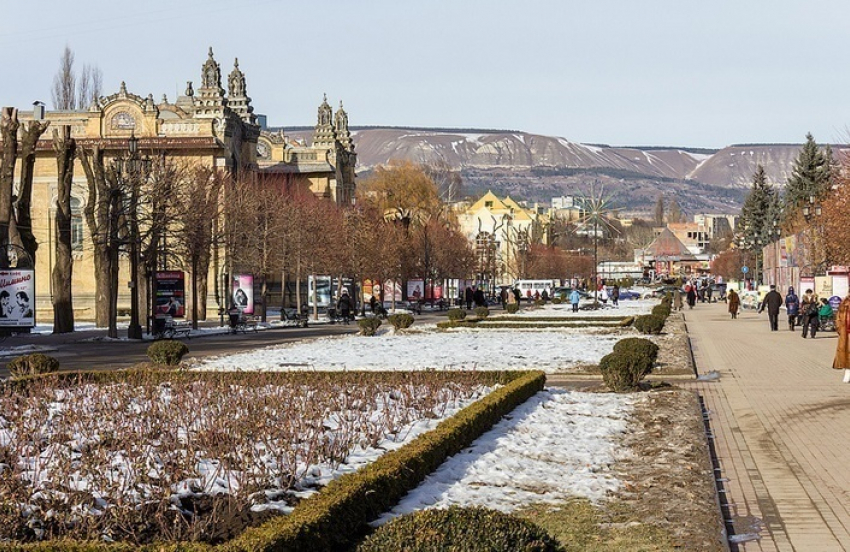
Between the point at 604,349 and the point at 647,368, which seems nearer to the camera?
the point at 647,368

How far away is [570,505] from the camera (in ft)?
40.2

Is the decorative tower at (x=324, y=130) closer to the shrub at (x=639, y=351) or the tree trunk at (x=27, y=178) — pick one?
the tree trunk at (x=27, y=178)

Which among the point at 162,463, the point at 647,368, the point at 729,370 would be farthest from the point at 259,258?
the point at 162,463

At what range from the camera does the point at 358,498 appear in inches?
418

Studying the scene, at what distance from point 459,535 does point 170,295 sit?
45842 millimetres

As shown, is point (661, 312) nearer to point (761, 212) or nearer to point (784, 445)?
point (784, 445)

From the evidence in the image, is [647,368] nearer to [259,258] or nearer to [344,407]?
[344,407]

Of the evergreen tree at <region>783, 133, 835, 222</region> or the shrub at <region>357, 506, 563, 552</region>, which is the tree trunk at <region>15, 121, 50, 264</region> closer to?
the shrub at <region>357, 506, 563, 552</region>

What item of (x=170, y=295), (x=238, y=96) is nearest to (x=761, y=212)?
(x=238, y=96)

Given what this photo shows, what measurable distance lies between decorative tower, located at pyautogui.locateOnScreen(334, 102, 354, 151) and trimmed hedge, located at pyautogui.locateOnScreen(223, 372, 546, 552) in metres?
111

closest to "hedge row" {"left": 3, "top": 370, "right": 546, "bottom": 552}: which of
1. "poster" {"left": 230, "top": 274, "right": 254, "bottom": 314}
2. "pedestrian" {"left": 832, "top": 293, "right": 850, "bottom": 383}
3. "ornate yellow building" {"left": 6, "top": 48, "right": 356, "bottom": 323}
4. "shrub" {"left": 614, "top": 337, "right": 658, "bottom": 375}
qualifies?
"shrub" {"left": 614, "top": 337, "right": 658, "bottom": 375}

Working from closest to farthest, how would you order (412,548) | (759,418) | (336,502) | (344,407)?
(412,548)
(336,502)
(344,407)
(759,418)

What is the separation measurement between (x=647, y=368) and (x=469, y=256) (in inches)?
3689

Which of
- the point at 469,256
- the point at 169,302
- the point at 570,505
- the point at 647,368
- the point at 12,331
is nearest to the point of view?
the point at 570,505
